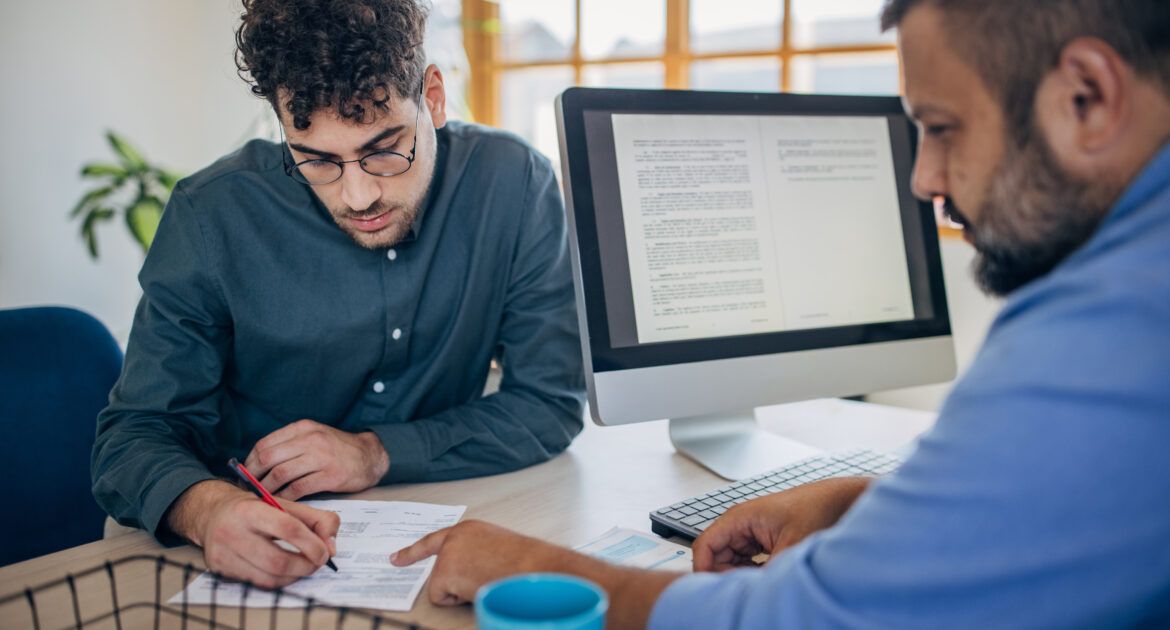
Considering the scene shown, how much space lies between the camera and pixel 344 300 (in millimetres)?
1361

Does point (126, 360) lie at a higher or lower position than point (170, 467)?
higher

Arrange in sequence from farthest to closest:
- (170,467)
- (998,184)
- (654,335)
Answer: (654,335)
(170,467)
(998,184)

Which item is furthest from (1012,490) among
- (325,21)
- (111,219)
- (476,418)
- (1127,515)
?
(111,219)

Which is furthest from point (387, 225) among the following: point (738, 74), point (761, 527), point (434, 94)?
point (738, 74)

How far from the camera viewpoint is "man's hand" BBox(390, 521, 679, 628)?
0.71 m

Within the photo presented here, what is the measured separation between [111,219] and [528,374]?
2405 millimetres

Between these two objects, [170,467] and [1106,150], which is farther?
[170,467]

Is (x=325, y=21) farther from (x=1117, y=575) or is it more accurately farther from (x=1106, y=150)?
(x=1117, y=575)

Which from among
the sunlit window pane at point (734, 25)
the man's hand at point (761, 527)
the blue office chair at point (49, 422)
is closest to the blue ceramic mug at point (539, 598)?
A: the man's hand at point (761, 527)

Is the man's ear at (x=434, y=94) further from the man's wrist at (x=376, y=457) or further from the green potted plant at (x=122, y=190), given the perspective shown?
the green potted plant at (x=122, y=190)

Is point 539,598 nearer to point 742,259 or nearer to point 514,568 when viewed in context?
point 514,568

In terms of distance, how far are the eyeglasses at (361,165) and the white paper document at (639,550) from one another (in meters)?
0.59

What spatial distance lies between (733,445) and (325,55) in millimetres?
761

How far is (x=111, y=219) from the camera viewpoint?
3.19 metres
